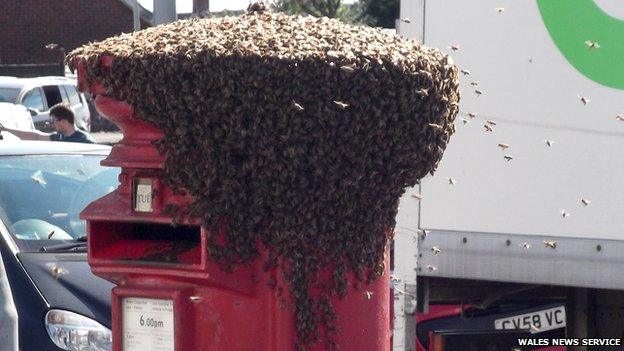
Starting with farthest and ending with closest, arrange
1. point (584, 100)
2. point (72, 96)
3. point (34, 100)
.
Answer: point (72, 96)
point (34, 100)
point (584, 100)

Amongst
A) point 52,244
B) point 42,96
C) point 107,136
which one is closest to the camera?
Result: point 52,244

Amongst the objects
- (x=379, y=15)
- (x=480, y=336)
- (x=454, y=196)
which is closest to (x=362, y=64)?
(x=454, y=196)

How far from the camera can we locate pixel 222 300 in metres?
2.81

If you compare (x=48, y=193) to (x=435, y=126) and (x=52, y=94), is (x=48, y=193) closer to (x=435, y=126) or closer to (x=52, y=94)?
(x=435, y=126)

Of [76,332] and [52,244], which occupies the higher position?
[52,244]

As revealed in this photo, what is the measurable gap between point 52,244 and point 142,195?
8.46 ft

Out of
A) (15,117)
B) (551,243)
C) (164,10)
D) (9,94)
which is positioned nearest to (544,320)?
(551,243)

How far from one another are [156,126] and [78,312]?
2.28 metres

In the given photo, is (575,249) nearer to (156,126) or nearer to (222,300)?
(222,300)

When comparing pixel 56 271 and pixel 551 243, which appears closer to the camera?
pixel 551 243


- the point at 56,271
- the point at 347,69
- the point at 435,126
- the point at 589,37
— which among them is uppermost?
the point at 589,37

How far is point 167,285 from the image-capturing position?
2818 mm

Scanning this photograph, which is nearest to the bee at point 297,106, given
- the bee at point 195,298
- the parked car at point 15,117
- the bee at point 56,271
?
the bee at point 195,298

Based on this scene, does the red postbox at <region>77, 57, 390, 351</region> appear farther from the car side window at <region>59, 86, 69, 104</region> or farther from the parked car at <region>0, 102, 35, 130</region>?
the car side window at <region>59, 86, 69, 104</region>
